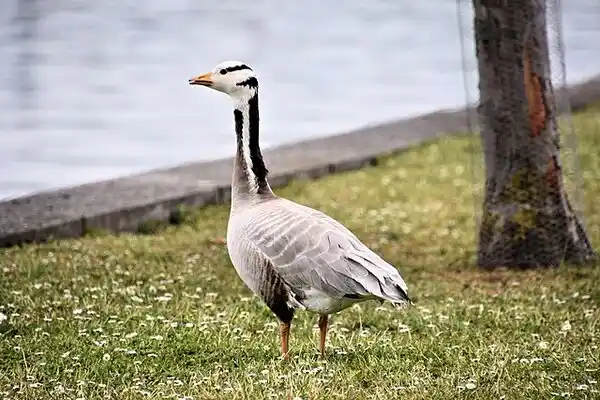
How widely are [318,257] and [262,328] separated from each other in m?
1.22

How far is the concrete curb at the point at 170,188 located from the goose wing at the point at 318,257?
368 centimetres

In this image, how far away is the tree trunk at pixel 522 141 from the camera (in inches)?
333

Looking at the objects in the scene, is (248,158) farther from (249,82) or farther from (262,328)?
(262,328)

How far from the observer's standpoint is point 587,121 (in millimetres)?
14289

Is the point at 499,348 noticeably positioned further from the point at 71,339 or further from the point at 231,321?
the point at 71,339

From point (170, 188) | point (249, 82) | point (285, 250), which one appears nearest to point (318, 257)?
point (285, 250)

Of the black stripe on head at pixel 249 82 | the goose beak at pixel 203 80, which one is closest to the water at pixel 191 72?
the black stripe on head at pixel 249 82

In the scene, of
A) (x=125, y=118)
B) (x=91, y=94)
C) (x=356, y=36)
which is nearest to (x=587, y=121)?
(x=125, y=118)

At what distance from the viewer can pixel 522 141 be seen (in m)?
8.51

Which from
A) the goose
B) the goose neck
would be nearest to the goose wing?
the goose

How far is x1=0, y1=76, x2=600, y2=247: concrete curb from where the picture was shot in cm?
945

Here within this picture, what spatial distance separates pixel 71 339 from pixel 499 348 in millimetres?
2244

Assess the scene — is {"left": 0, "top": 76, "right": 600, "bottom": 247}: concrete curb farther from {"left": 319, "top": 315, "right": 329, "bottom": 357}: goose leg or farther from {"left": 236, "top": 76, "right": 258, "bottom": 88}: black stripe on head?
{"left": 319, "top": 315, "right": 329, "bottom": 357}: goose leg

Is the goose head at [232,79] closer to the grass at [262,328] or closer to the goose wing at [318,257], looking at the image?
the goose wing at [318,257]
